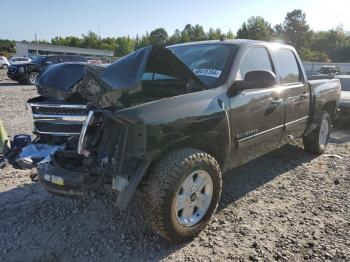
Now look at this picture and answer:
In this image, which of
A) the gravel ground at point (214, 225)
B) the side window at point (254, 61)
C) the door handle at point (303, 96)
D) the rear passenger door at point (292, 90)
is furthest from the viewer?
the door handle at point (303, 96)

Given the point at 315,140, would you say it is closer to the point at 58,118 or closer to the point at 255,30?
the point at 58,118

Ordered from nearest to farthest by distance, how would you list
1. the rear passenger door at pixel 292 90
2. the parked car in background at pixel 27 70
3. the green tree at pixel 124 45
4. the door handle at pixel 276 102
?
the door handle at pixel 276 102
the rear passenger door at pixel 292 90
the parked car in background at pixel 27 70
the green tree at pixel 124 45

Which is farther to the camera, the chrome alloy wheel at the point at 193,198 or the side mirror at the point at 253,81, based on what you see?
the side mirror at the point at 253,81

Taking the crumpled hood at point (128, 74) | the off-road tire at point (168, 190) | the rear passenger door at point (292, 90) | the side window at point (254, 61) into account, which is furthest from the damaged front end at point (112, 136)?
the rear passenger door at point (292, 90)

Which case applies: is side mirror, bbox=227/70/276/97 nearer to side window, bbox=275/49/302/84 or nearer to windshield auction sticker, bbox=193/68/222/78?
windshield auction sticker, bbox=193/68/222/78

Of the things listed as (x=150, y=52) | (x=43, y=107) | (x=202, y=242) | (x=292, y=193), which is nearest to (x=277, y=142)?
(x=292, y=193)

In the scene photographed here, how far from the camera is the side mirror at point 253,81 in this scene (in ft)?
12.9

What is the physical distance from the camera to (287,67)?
5.33 m

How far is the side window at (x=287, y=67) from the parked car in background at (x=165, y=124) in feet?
0.13

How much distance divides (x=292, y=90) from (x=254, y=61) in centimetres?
88

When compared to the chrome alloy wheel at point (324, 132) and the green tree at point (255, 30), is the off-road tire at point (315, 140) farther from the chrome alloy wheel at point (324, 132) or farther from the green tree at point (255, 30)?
the green tree at point (255, 30)

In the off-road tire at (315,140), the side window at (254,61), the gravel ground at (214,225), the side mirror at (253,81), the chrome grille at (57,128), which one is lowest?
the gravel ground at (214,225)

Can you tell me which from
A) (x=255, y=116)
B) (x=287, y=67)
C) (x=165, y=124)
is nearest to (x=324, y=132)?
(x=287, y=67)

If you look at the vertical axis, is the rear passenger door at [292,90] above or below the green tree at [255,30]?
below
